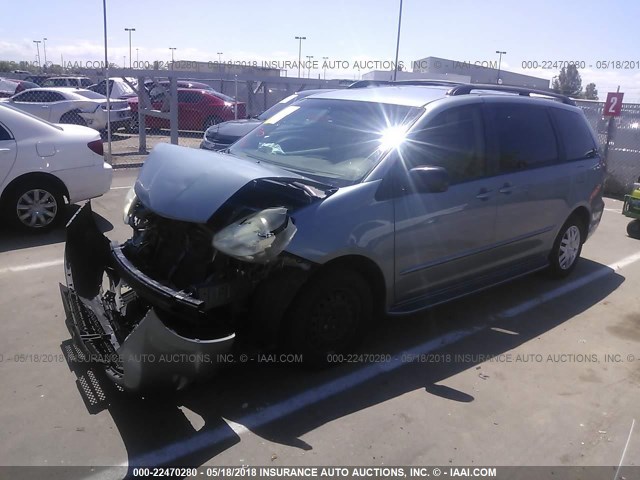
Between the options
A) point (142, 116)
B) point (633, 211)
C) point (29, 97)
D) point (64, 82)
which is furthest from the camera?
point (64, 82)

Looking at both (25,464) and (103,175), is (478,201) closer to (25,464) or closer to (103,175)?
(25,464)

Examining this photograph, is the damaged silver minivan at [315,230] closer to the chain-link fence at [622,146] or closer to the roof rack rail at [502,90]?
the roof rack rail at [502,90]

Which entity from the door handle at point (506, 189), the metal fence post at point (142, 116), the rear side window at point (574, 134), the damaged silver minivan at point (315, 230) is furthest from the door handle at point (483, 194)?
the metal fence post at point (142, 116)

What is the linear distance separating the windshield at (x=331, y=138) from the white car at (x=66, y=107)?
1134 cm

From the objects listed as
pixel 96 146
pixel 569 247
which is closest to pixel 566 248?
pixel 569 247

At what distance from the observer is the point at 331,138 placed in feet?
14.1

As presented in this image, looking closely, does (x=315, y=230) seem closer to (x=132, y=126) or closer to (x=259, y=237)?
(x=259, y=237)

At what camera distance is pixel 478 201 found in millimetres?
4383

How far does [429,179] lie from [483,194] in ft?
2.69

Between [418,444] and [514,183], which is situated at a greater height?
[514,183]

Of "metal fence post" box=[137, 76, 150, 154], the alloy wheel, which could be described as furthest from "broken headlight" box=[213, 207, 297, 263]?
"metal fence post" box=[137, 76, 150, 154]

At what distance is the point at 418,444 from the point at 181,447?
51.6 inches

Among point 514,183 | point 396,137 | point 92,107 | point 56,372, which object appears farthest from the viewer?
point 92,107

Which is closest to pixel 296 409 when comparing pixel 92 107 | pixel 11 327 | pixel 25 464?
pixel 25 464
